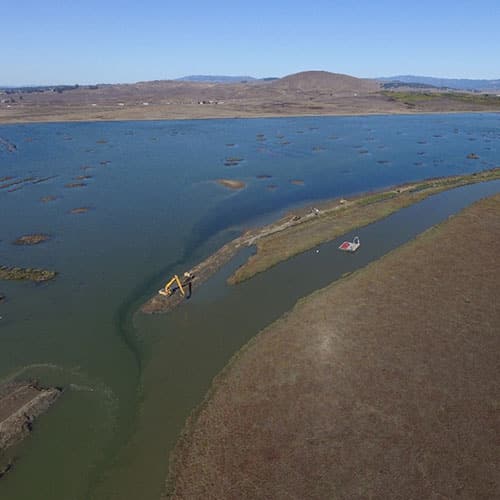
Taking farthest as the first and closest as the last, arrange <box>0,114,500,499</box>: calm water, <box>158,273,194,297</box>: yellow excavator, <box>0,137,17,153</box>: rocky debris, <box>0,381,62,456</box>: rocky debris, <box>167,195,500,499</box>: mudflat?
1. <box>0,137,17,153</box>: rocky debris
2. <box>158,273,194,297</box>: yellow excavator
3. <box>0,381,62,456</box>: rocky debris
4. <box>0,114,500,499</box>: calm water
5. <box>167,195,500,499</box>: mudflat

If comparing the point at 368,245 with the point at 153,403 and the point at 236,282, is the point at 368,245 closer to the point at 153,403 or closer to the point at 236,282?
the point at 236,282

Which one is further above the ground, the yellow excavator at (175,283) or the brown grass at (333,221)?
the brown grass at (333,221)

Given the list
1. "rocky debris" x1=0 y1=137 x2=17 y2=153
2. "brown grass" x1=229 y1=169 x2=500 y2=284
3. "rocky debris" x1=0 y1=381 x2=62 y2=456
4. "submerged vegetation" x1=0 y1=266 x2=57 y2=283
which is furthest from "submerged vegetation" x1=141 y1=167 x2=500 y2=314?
"rocky debris" x1=0 y1=137 x2=17 y2=153

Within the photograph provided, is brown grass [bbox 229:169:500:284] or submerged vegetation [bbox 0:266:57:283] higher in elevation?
brown grass [bbox 229:169:500:284]

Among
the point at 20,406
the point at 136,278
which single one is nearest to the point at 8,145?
the point at 136,278

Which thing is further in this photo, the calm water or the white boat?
the white boat

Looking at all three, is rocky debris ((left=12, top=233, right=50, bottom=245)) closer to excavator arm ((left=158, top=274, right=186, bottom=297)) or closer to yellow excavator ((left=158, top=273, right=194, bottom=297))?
yellow excavator ((left=158, top=273, right=194, bottom=297))

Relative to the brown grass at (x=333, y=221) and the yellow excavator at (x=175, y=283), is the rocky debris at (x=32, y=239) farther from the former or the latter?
the brown grass at (x=333, y=221)

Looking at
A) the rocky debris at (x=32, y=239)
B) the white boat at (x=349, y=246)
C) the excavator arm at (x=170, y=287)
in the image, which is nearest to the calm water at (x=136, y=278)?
the rocky debris at (x=32, y=239)
